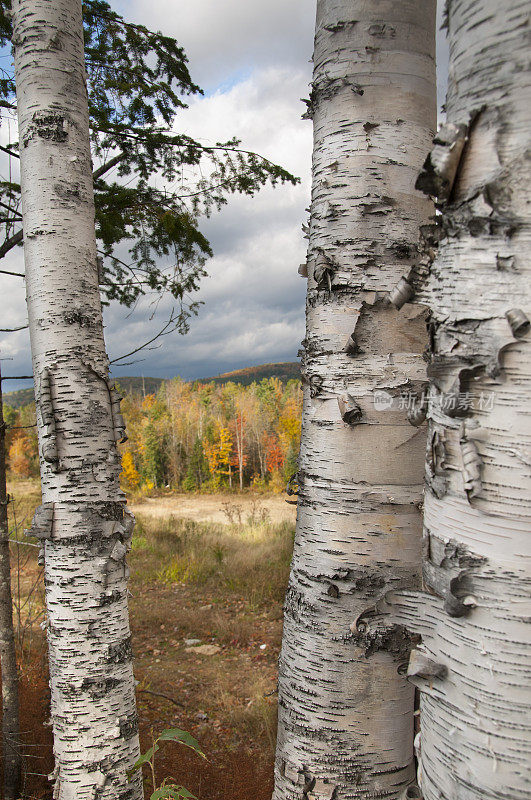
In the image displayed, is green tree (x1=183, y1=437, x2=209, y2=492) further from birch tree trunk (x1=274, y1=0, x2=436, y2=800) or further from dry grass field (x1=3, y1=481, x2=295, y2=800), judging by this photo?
birch tree trunk (x1=274, y1=0, x2=436, y2=800)

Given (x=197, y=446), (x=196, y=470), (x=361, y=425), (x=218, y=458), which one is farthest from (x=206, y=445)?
(x=361, y=425)

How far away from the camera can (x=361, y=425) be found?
1.56 meters

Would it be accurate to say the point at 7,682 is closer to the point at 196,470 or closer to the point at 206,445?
the point at 196,470

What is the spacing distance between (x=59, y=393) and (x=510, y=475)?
2232mm

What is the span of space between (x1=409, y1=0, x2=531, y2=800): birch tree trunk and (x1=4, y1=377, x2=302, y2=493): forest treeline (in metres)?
22.5

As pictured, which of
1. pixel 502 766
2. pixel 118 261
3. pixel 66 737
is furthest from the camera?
pixel 118 261

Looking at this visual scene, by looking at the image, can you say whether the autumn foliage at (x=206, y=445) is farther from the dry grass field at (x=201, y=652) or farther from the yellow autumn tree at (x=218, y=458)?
the dry grass field at (x=201, y=652)

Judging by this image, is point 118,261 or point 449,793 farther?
point 118,261

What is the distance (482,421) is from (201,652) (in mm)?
6133

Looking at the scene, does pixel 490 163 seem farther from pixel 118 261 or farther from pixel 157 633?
pixel 157 633

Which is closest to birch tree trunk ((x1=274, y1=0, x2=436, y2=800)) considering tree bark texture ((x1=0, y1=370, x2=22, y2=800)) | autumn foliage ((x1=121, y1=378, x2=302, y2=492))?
tree bark texture ((x1=0, y1=370, x2=22, y2=800))

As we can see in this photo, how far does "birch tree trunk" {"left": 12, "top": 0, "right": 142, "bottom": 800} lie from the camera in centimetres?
242

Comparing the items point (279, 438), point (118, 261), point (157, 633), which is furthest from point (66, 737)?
point (279, 438)

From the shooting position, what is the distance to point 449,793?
0.78 metres
